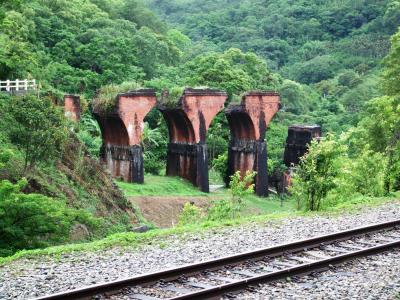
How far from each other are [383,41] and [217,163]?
3776cm

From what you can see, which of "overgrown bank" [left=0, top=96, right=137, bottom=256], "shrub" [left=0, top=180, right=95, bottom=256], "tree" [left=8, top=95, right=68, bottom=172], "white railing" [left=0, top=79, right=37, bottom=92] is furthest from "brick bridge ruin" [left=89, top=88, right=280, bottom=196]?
"shrub" [left=0, top=180, right=95, bottom=256]

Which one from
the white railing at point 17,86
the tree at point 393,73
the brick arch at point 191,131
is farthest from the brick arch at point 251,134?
the white railing at point 17,86

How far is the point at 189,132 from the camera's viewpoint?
34031 millimetres

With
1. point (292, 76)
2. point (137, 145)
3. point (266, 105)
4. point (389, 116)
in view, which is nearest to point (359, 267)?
point (389, 116)

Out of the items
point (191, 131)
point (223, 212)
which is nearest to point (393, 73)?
point (191, 131)

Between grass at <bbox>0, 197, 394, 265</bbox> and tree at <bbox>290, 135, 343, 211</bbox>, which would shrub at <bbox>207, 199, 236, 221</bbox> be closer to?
tree at <bbox>290, 135, 343, 211</bbox>

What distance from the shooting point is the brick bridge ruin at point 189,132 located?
31.0 metres

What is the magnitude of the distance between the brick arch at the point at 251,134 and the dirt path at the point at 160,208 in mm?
6669

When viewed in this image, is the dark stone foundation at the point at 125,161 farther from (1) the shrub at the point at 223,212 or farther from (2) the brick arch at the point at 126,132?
(1) the shrub at the point at 223,212

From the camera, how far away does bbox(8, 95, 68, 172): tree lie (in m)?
Result: 20.5

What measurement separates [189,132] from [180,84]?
13383mm

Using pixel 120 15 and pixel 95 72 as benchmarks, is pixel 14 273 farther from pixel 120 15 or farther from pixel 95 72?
pixel 120 15

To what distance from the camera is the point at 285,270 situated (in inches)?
342

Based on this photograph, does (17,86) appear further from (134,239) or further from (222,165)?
(134,239)
